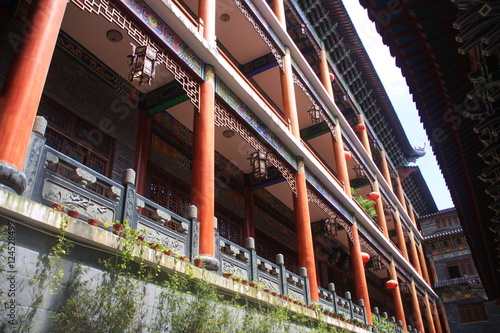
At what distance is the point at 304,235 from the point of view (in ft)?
35.8

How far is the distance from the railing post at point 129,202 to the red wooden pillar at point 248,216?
746cm

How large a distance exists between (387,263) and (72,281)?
16.4 m

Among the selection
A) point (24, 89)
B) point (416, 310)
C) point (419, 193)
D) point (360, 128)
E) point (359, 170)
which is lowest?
point (24, 89)

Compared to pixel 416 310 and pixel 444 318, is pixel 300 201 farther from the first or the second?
pixel 444 318

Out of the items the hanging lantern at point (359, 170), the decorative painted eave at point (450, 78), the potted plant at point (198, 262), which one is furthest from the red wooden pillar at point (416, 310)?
the potted plant at point (198, 262)

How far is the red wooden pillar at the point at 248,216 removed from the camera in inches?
516

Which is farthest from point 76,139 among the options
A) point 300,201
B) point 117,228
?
point 300,201

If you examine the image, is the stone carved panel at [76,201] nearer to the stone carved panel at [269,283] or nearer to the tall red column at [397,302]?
the stone carved panel at [269,283]

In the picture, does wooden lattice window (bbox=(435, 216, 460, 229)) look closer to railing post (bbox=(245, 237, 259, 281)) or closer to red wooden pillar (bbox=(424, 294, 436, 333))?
red wooden pillar (bbox=(424, 294, 436, 333))

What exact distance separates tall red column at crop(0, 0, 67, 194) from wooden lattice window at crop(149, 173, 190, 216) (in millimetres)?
5281

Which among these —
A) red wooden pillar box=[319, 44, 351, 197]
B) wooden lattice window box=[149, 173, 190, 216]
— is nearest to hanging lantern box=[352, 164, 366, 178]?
red wooden pillar box=[319, 44, 351, 197]

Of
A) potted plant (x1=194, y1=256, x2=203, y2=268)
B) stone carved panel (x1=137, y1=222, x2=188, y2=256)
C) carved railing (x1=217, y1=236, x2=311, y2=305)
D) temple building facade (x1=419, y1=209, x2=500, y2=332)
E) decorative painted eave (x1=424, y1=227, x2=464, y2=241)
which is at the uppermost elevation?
decorative painted eave (x1=424, y1=227, x2=464, y2=241)

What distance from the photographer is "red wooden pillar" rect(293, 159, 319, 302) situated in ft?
34.4

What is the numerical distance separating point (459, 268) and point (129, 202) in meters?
30.6
